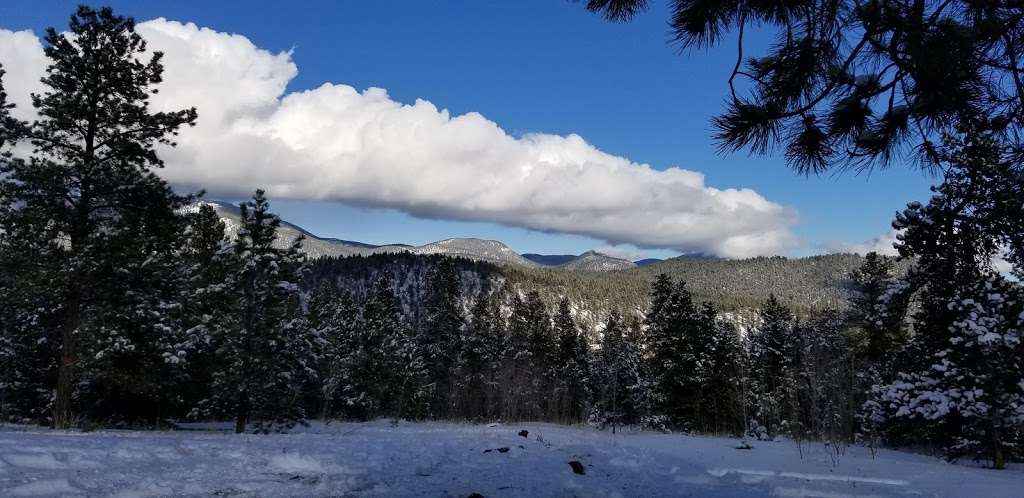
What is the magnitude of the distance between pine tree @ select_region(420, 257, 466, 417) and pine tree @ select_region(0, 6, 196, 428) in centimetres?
2617

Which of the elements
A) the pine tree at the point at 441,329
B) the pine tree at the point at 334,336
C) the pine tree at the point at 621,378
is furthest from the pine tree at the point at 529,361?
the pine tree at the point at 334,336

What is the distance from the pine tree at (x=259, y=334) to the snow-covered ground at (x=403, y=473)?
10607mm

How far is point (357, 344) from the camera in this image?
131 feet

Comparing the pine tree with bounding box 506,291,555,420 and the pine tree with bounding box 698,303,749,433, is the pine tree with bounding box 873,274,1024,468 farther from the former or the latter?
the pine tree with bounding box 506,291,555,420

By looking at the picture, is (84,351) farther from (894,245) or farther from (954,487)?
(954,487)

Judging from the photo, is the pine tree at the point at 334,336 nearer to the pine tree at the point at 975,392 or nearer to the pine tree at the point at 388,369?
the pine tree at the point at 388,369

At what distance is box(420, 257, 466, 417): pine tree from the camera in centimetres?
4116

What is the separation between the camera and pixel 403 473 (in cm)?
741

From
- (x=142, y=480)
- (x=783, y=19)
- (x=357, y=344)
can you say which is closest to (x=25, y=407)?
(x=357, y=344)

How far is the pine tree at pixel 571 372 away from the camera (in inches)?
1827

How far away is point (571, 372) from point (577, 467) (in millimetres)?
40642

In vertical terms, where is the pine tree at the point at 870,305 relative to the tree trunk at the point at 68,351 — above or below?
above

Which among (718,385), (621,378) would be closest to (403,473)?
(718,385)

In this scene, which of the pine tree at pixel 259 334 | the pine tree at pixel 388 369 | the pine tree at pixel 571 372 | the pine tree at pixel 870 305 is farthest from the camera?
the pine tree at pixel 571 372
